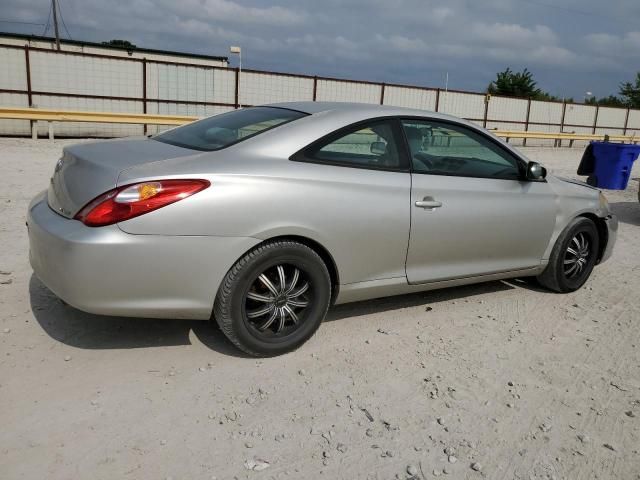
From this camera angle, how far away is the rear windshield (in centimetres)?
368

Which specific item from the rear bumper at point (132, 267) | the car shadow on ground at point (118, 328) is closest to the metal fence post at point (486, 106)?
the car shadow on ground at point (118, 328)

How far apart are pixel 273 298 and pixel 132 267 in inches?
33.9

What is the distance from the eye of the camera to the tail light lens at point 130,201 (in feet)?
9.91

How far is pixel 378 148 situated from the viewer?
397cm

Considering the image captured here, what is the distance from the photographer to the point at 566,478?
2660 mm

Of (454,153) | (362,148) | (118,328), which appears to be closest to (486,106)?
(454,153)

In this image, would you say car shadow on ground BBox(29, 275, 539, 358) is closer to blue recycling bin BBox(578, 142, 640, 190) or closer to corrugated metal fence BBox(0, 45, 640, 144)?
blue recycling bin BBox(578, 142, 640, 190)

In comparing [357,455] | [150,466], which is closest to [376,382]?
[357,455]

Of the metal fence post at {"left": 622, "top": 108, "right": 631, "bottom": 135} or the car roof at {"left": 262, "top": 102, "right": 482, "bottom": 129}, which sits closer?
the car roof at {"left": 262, "top": 102, "right": 482, "bottom": 129}

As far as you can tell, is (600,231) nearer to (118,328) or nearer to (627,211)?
(118,328)

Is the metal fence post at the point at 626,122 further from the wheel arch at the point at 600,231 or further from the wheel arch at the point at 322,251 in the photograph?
the wheel arch at the point at 322,251

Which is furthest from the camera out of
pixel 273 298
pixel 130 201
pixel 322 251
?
pixel 322 251

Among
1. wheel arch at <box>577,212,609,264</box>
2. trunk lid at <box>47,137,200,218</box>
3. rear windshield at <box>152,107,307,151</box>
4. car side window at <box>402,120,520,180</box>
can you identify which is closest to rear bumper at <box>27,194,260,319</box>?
trunk lid at <box>47,137,200,218</box>

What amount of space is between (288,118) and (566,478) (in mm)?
2611
